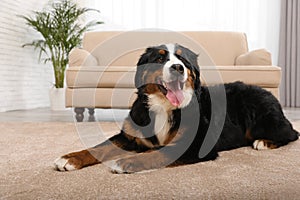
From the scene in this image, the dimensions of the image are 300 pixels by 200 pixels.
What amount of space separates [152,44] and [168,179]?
120 inches

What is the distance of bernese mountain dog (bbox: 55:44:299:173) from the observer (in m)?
1.52

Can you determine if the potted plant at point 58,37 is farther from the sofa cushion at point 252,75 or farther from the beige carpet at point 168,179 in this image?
the beige carpet at point 168,179

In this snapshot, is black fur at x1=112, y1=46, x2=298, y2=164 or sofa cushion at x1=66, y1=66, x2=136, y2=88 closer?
black fur at x1=112, y1=46, x2=298, y2=164

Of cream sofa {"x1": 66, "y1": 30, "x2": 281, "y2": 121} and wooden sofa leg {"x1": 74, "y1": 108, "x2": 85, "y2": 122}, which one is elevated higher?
cream sofa {"x1": 66, "y1": 30, "x2": 281, "y2": 121}

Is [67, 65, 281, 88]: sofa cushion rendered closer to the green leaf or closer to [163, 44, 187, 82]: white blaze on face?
[163, 44, 187, 82]: white blaze on face

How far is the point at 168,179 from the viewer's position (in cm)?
139

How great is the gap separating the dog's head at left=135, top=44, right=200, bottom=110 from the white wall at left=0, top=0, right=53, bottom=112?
146 inches

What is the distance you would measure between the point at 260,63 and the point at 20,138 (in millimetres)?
2236

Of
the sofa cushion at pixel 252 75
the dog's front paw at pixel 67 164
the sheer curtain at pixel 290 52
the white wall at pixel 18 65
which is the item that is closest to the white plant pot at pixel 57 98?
the white wall at pixel 18 65

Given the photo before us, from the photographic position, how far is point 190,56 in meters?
1.68

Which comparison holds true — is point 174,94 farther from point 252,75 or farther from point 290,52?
point 290,52

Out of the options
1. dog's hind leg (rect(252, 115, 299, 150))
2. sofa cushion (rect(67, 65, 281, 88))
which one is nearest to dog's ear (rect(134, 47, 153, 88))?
dog's hind leg (rect(252, 115, 299, 150))

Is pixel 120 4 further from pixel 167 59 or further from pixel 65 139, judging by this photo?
pixel 167 59

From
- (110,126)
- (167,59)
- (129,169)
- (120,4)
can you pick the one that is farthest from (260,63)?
(120,4)
